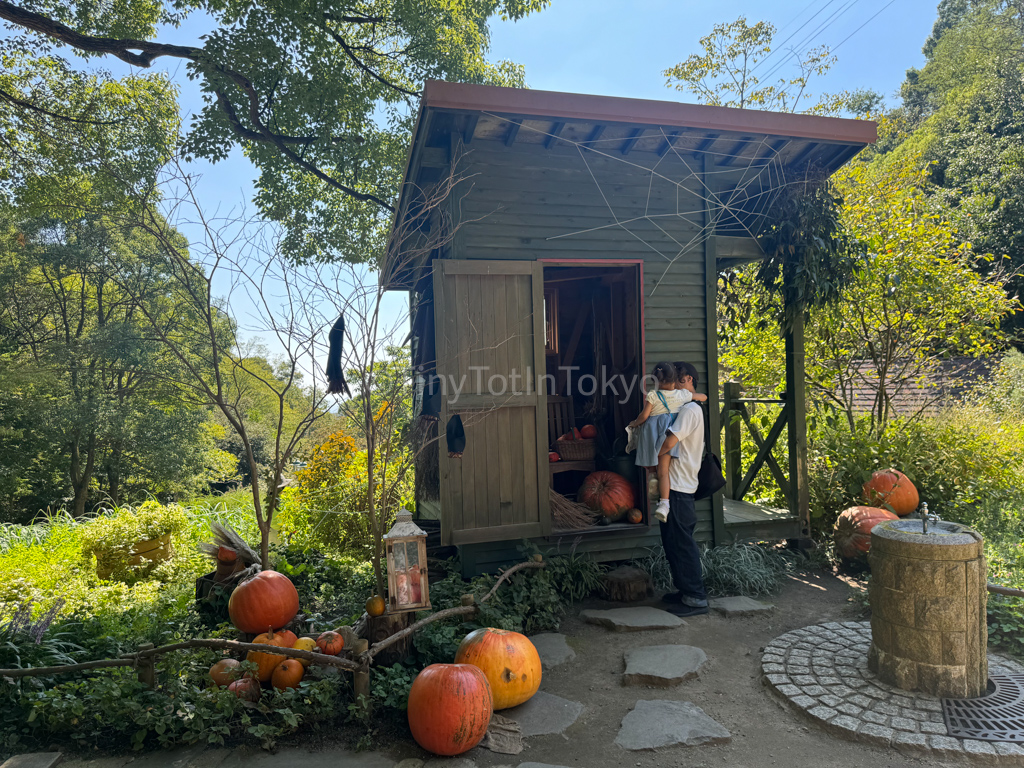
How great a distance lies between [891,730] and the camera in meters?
2.77

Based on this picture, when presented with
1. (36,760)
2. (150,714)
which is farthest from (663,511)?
(36,760)

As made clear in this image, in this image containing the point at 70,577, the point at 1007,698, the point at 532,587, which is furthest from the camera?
the point at 70,577

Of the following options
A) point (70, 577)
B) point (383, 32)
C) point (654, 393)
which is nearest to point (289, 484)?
point (70, 577)

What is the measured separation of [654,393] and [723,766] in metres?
2.62

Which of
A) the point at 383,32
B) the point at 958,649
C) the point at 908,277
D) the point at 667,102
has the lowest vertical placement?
the point at 958,649

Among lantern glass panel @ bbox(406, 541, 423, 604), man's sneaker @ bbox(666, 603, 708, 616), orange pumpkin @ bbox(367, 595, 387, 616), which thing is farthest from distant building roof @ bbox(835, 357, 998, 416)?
orange pumpkin @ bbox(367, 595, 387, 616)

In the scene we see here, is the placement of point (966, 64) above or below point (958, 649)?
above

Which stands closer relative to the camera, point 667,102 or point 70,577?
point 667,102

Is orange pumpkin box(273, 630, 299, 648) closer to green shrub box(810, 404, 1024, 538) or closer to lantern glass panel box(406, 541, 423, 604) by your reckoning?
lantern glass panel box(406, 541, 423, 604)

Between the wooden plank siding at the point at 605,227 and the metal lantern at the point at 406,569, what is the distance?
1422mm

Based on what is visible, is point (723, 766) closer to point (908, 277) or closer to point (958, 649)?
point (958, 649)

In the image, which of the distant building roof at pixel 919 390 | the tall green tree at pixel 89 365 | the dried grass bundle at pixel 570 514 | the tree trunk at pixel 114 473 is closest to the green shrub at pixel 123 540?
the dried grass bundle at pixel 570 514

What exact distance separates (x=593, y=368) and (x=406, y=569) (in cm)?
408

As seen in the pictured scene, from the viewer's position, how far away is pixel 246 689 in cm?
303
